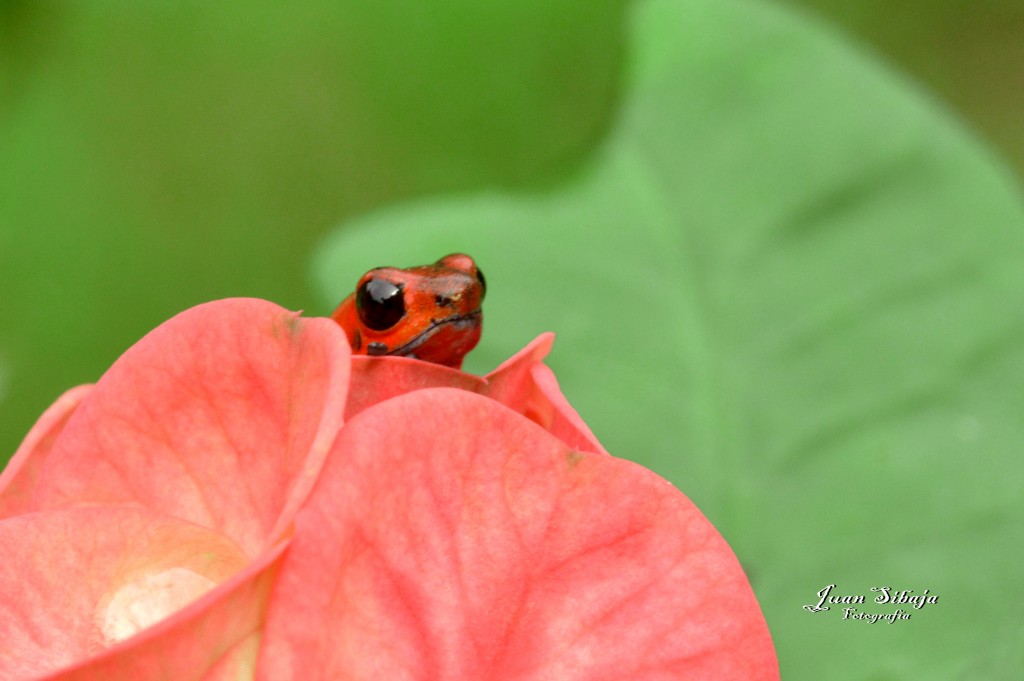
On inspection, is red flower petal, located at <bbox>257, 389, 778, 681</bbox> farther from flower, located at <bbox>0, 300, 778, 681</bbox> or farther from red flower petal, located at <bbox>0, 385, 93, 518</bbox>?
red flower petal, located at <bbox>0, 385, 93, 518</bbox>

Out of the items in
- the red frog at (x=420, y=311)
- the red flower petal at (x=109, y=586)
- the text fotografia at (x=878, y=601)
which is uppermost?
the red frog at (x=420, y=311)

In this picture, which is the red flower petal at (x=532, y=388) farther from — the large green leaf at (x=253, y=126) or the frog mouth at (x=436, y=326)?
the large green leaf at (x=253, y=126)

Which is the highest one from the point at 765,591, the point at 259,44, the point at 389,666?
the point at 259,44

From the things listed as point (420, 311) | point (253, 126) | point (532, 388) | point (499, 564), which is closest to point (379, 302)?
point (420, 311)

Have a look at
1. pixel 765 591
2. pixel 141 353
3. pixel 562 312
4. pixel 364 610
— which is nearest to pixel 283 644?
pixel 364 610

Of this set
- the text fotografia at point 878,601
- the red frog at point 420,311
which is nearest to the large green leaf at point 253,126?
the red frog at point 420,311

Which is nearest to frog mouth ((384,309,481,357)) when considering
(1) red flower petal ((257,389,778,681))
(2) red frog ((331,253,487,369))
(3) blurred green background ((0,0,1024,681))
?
(2) red frog ((331,253,487,369))

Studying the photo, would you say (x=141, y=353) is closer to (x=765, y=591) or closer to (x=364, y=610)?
(x=364, y=610)
